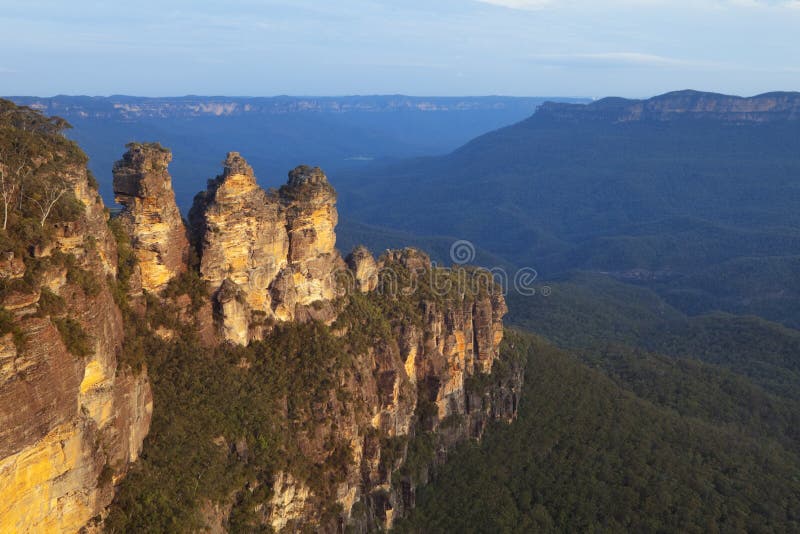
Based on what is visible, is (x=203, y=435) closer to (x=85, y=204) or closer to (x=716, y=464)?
(x=85, y=204)

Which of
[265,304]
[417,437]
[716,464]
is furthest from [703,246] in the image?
[265,304]

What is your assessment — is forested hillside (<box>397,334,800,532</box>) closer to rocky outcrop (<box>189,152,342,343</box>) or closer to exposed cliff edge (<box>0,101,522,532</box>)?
exposed cliff edge (<box>0,101,522,532</box>)

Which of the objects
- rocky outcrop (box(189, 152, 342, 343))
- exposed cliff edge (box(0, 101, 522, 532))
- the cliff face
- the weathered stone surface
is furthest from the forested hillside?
the cliff face

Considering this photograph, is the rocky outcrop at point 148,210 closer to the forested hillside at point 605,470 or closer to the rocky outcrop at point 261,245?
the rocky outcrop at point 261,245

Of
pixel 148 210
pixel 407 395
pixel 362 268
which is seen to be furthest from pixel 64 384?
pixel 362 268

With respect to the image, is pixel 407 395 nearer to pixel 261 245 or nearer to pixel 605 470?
pixel 261 245

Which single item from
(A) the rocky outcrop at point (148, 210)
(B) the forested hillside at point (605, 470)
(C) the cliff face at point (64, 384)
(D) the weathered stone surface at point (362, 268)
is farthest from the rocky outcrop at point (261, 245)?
(B) the forested hillside at point (605, 470)
